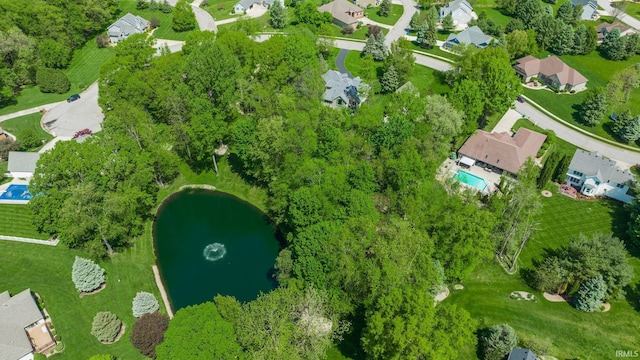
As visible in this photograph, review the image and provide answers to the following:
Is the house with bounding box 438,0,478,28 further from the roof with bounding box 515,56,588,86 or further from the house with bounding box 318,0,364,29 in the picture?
the roof with bounding box 515,56,588,86

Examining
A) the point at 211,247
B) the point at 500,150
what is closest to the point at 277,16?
the point at 500,150

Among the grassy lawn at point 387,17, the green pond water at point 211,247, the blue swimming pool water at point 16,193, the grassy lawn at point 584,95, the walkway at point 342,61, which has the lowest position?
the green pond water at point 211,247

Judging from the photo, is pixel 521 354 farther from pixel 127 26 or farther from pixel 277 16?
pixel 127 26

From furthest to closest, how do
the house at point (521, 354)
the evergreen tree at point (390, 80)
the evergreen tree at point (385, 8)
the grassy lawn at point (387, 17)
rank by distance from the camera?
the evergreen tree at point (385, 8)
the grassy lawn at point (387, 17)
the evergreen tree at point (390, 80)
the house at point (521, 354)

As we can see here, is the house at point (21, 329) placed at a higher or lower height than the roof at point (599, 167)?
lower

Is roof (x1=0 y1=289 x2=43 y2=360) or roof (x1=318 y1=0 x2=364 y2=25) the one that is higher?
roof (x1=318 y1=0 x2=364 y2=25)

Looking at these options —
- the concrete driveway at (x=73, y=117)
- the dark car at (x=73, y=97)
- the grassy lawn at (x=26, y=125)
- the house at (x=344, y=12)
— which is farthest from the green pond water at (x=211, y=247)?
the house at (x=344, y=12)

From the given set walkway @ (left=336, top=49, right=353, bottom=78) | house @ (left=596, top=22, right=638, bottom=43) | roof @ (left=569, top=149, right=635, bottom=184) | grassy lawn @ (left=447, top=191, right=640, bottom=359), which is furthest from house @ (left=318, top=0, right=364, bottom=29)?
grassy lawn @ (left=447, top=191, right=640, bottom=359)

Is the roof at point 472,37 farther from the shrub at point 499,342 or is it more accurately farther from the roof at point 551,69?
the shrub at point 499,342
